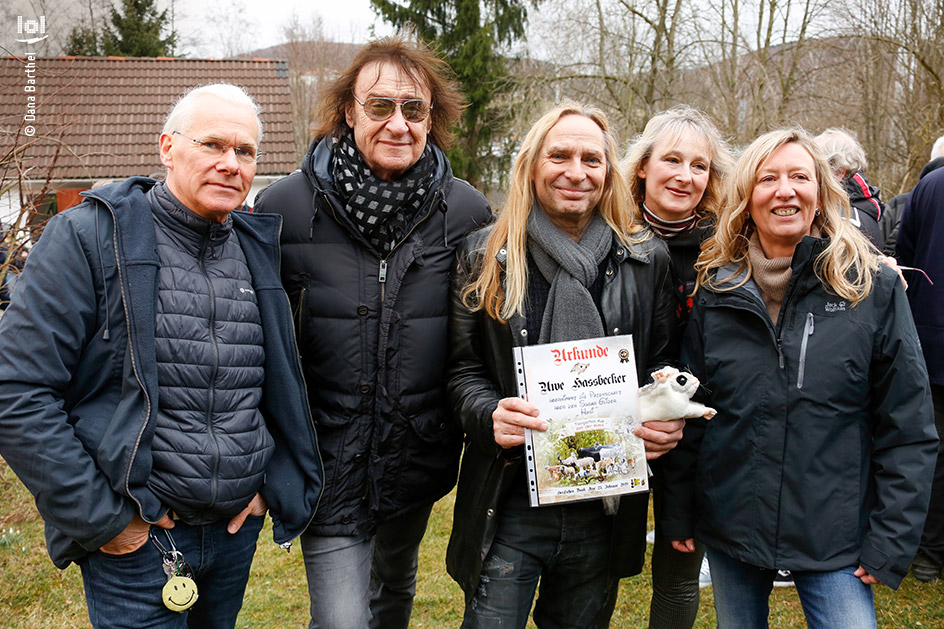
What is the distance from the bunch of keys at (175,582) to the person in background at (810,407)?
180 cm

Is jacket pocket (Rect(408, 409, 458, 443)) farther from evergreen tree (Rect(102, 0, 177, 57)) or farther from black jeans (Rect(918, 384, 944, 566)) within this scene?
evergreen tree (Rect(102, 0, 177, 57))

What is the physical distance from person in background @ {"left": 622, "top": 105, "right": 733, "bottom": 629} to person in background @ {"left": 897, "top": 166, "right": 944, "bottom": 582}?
1595 mm

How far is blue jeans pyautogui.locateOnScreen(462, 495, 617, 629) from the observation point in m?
2.64

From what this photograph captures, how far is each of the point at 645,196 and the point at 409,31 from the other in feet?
4.37

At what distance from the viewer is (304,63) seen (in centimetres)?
4006

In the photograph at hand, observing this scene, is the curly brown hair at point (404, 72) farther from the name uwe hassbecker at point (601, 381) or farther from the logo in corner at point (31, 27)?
the logo in corner at point (31, 27)

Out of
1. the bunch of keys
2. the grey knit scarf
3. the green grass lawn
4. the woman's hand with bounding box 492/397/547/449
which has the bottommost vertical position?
the green grass lawn

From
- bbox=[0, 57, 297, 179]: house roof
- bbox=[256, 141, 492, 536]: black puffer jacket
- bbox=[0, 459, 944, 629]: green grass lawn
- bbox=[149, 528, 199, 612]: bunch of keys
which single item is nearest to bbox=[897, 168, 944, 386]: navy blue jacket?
bbox=[0, 459, 944, 629]: green grass lawn

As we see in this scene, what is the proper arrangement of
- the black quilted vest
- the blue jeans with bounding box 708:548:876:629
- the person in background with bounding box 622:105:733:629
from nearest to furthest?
the black quilted vest → the blue jeans with bounding box 708:548:876:629 → the person in background with bounding box 622:105:733:629

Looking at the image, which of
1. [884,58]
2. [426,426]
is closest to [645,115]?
[884,58]

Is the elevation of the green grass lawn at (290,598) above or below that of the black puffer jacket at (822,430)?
below

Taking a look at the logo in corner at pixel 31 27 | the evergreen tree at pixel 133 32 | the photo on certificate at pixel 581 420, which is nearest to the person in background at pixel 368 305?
the photo on certificate at pixel 581 420

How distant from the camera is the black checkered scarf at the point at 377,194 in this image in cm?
274

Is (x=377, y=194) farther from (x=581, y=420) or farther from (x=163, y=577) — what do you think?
(x=163, y=577)
